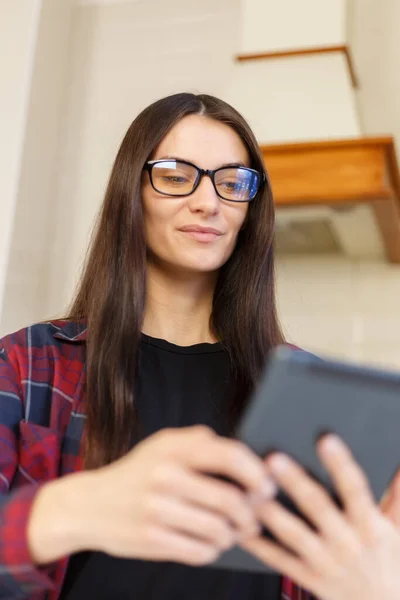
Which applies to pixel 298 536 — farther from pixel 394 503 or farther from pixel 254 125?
pixel 254 125

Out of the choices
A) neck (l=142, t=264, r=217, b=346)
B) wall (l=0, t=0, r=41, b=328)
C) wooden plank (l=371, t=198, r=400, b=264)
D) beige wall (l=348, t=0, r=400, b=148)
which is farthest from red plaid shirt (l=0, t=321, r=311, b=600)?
beige wall (l=348, t=0, r=400, b=148)

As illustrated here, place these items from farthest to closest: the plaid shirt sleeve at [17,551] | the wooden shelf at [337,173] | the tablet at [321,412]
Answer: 1. the wooden shelf at [337,173]
2. the plaid shirt sleeve at [17,551]
3. the tablet at [321,412]

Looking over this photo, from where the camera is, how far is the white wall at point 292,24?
199cm

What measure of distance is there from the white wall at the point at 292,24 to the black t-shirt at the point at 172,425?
1.30 m

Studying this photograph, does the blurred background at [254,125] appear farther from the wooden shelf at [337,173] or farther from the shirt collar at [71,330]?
the shirt collar at [71,330]

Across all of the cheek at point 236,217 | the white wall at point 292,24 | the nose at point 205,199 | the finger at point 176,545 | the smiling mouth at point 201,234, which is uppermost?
the white wall at point 292,24

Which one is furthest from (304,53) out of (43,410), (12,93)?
(43,410)

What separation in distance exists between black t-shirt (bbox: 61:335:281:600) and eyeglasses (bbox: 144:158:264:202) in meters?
0.22

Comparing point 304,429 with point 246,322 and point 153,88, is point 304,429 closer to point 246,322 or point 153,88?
point 246,322

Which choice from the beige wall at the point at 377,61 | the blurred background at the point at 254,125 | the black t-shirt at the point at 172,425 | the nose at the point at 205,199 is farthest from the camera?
the beige wall at the point at 377,61

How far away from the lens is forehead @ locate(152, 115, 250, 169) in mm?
1003

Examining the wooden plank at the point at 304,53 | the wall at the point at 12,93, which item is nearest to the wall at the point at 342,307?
the wooden plank at the point at 304,53

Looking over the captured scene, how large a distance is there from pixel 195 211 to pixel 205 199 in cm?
2

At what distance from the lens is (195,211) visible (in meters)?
0.98
